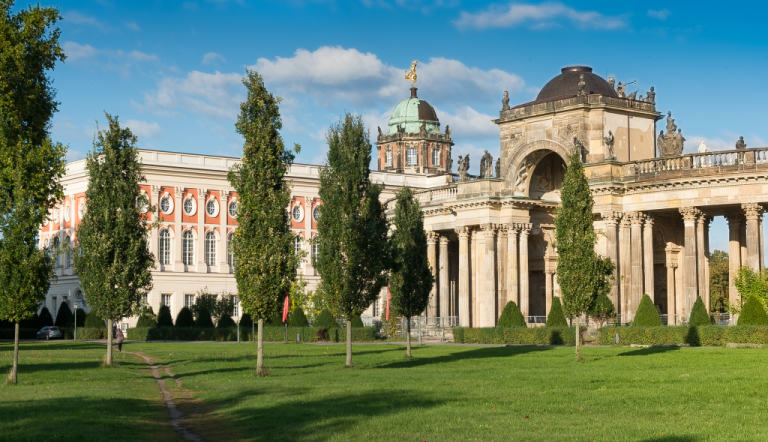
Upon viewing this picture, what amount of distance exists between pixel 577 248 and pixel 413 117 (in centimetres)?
9969

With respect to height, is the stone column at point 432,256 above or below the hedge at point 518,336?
above

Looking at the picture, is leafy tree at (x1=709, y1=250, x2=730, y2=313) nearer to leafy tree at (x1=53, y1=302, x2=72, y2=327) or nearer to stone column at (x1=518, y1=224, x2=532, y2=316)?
stone column at (x1=518, y1=224, x2=532, y2=316)

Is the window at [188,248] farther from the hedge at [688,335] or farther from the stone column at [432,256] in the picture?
the hedge at [688,335]

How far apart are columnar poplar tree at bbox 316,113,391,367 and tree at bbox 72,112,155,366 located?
6.82m

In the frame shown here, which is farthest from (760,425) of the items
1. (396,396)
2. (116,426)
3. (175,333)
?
(175,333)

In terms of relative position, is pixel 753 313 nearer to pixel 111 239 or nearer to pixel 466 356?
pixel 466 356

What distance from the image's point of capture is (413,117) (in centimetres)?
13588

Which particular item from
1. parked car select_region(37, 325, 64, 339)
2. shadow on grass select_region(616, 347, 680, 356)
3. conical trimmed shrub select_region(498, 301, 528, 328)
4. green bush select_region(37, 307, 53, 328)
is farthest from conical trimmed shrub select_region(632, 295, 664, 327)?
green bush select_region(37, 307, 53, 328)

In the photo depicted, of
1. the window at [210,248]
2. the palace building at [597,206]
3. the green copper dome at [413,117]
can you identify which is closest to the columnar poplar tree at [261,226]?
the palace building at [597,206]

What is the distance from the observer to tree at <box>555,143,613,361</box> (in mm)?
37375

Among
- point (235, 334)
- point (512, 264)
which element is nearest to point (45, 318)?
point (235, 334)

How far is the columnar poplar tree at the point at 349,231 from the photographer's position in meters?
34.7

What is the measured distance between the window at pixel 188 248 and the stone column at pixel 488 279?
44286 millimetres

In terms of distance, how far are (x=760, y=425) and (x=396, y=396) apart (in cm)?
850
